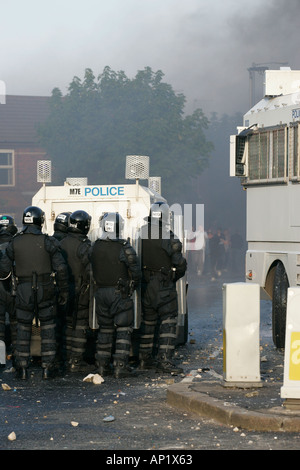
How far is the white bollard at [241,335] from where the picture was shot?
9656mm

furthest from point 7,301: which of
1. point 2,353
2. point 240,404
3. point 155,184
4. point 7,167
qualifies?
point 7,167

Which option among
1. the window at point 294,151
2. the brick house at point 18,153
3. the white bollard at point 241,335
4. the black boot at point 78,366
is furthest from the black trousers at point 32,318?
the brick house at point 18,153

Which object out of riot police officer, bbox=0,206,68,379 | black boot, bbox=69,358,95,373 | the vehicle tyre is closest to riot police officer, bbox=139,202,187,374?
black boot, bbox=69,358,95,373

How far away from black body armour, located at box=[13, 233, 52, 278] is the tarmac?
249 centimetres

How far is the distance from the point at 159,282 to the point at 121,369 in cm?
128

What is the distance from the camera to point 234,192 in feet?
245

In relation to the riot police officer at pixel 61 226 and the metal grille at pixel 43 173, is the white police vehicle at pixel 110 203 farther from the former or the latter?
the riot police officer at pixel 61 226

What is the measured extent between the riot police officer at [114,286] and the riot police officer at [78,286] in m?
0.49

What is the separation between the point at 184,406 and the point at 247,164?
20.1 feet

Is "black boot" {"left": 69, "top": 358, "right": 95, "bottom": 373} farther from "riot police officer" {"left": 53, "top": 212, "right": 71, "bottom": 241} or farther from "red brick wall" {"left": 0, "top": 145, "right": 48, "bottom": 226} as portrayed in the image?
"red brick wall" {"left": 0, "top": 145, "right": 48, "bottom": 226}

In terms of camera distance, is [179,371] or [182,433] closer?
[182,433]
